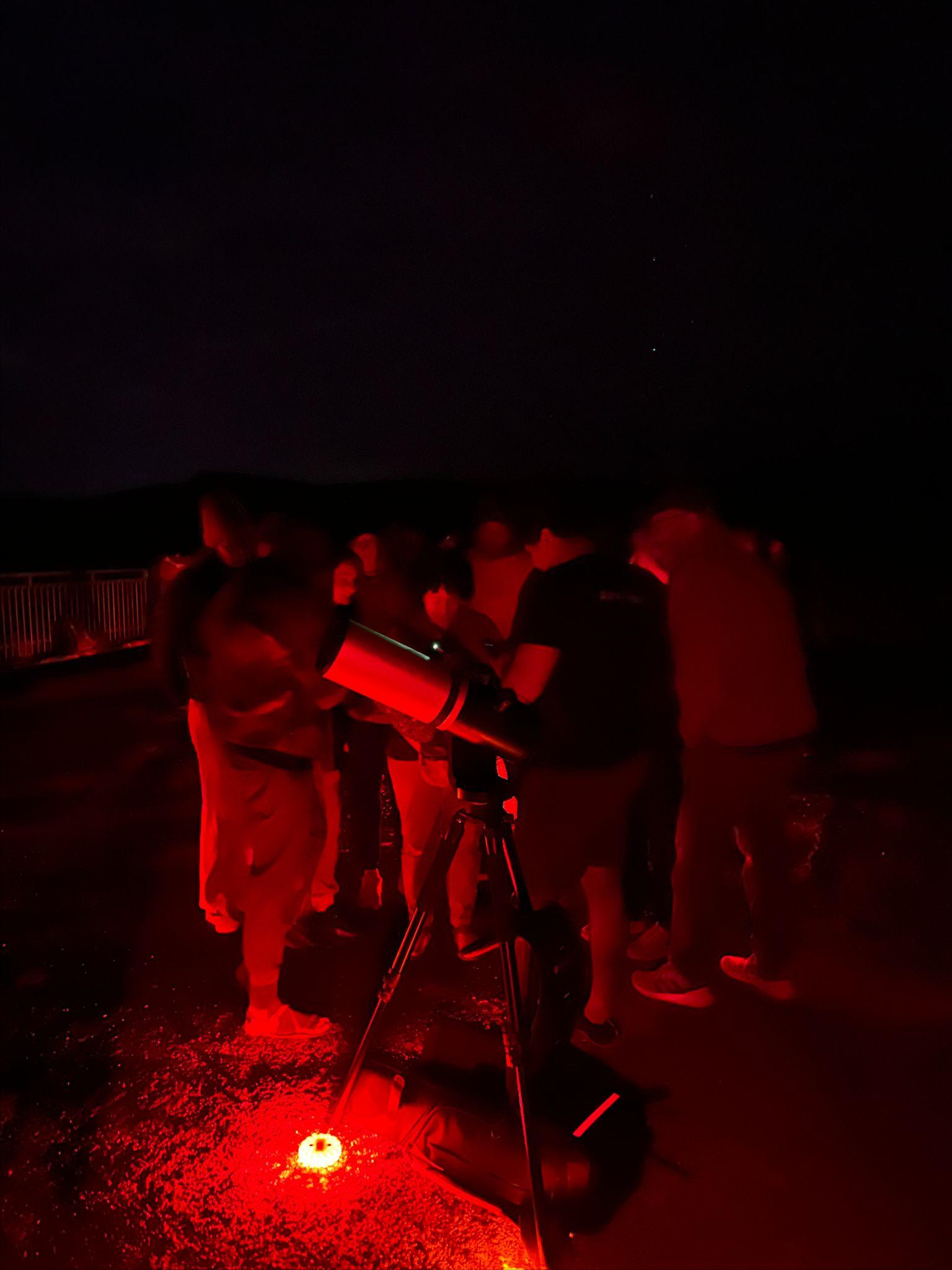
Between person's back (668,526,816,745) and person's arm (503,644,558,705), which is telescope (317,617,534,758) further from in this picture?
person's back (668,526,816,745)

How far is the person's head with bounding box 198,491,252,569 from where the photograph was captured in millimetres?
3770

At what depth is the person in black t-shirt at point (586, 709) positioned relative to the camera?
2.95 meters

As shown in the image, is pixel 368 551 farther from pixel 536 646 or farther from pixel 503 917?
pixel 503 917

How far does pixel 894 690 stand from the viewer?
1416cm

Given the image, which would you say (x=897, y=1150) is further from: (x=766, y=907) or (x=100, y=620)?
(x=100, y=620)

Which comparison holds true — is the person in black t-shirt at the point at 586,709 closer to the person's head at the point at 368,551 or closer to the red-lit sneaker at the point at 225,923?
the person's head at the point at 368,551

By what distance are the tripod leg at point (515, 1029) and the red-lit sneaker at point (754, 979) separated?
175cm

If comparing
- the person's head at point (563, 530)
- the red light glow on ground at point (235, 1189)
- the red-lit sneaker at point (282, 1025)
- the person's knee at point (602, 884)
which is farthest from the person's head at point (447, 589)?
the red light glow on ground at point (235, 1189)

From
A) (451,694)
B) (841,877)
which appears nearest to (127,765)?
(841,877)

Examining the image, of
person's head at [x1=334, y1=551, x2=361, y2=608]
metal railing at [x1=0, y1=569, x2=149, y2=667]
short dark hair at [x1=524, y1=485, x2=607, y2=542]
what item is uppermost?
short dark hair at [x1=524, y1=485, x2=607, y2=542]

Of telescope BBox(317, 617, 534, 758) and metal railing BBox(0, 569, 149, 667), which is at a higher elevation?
telescope BBox(317, 617, 534, 758)

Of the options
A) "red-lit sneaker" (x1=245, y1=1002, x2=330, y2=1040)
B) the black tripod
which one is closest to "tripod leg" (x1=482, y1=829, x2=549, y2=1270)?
the black tripod

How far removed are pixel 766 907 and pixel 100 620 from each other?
1401 cm

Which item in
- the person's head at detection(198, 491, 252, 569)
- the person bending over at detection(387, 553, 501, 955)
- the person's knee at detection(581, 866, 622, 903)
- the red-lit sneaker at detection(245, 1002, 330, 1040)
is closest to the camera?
the person's knee at detection(581, 866, 622, 903)
